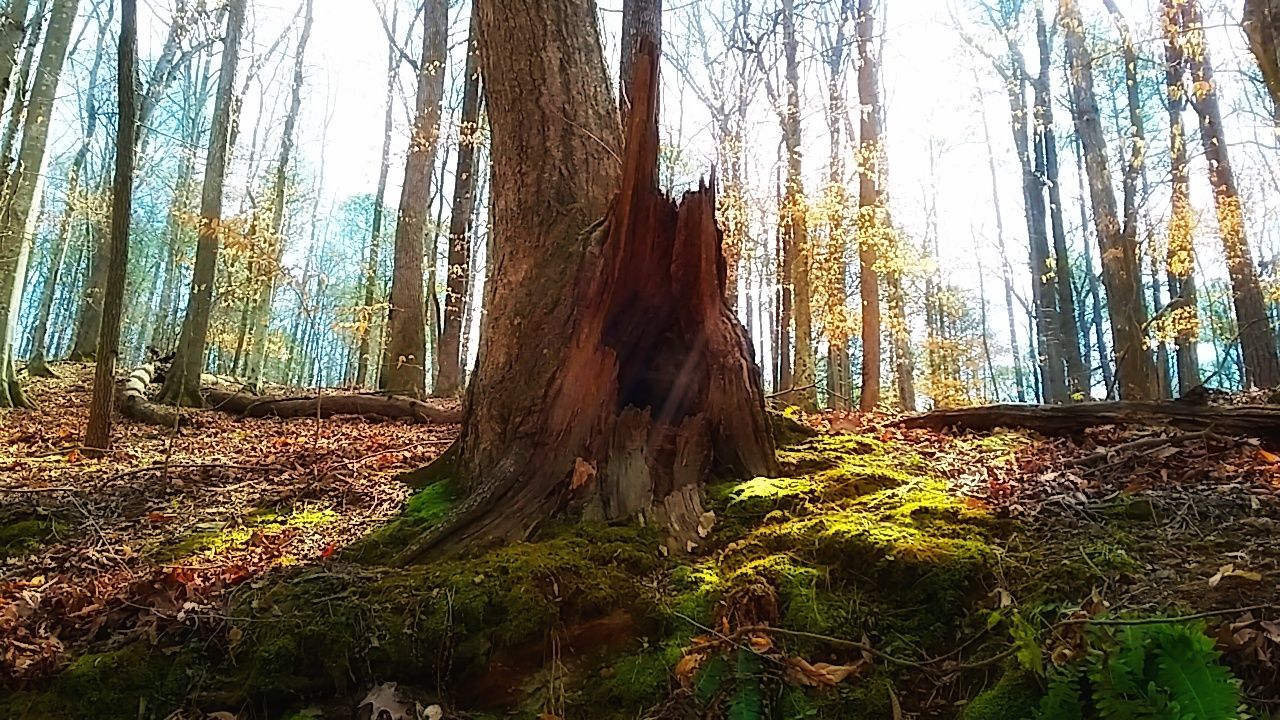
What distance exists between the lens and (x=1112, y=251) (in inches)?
445

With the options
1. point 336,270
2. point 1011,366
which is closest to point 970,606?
point 1011,366

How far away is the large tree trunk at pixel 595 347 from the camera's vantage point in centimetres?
338

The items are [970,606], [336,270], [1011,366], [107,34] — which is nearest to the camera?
[970,606]

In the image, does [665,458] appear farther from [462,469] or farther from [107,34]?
[107,34]

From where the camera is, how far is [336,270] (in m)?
49.3

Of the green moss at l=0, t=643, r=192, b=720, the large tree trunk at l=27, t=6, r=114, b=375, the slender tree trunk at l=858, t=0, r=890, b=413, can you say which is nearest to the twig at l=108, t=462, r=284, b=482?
the green moss at l=0, t=643, r=192, b=720

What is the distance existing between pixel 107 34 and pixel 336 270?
78.6 ft

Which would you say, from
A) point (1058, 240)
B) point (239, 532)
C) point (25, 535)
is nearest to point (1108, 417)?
point (239, 532)

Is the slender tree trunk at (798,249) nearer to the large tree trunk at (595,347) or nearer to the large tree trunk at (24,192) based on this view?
the large tree trunk at (595,347)

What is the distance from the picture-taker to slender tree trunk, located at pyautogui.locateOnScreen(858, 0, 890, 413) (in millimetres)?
12656

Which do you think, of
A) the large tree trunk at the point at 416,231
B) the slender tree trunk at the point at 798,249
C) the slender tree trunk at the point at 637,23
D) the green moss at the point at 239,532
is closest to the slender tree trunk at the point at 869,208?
the slender tree trunk at the point at 798,249

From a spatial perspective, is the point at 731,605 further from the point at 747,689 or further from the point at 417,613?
the point at 417,613

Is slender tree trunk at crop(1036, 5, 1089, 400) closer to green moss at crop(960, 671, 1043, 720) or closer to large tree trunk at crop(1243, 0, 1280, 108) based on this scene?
large tree trunk at crop(1243, 0, 1280, 108)

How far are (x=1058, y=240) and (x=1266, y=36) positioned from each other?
14.1 metres
